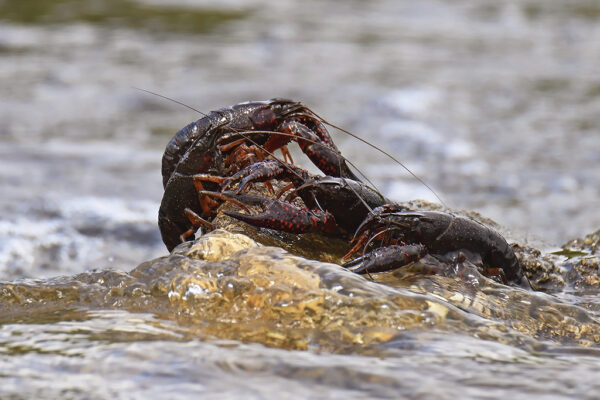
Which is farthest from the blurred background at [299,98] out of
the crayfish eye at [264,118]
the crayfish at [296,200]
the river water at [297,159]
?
the crayfish eye at [264,118]

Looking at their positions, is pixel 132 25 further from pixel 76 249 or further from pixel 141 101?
pixel 76 249

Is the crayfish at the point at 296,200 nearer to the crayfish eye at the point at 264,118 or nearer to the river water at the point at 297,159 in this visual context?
the crayfish eye at the point at 264,118

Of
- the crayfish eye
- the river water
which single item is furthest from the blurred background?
the crayfish eye

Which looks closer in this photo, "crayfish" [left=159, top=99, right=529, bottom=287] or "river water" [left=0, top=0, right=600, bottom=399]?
"river water" [left=0, top=0, right=600, bottom=399]

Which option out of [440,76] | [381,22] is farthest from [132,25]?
[440,76]

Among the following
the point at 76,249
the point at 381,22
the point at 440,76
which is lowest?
the point at 76,249

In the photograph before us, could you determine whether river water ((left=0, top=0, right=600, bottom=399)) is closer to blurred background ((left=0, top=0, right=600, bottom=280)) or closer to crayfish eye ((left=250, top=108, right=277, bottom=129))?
blurred background ((left=0, top=0, right=600, bottom=280))

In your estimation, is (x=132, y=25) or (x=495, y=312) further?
(x=132, y=25)
